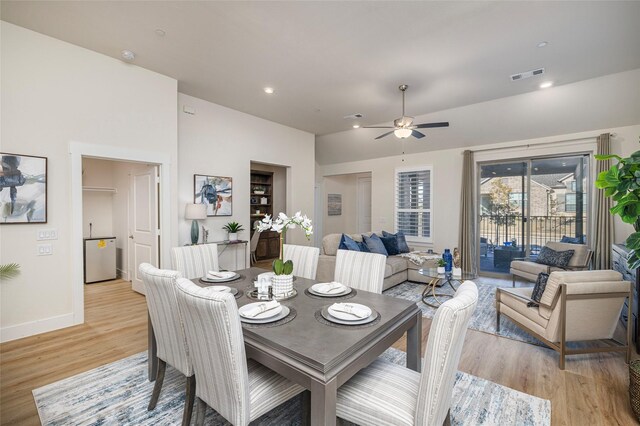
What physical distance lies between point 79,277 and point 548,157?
25.1 ft

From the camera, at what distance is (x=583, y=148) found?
195 inches

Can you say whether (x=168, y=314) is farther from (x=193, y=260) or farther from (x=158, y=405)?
(x=193, y=260)

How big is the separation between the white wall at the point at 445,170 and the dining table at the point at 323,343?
4.99 m

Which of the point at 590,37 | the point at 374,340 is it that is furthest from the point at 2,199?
the point at 590,37

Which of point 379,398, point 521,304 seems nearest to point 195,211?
point 379,398

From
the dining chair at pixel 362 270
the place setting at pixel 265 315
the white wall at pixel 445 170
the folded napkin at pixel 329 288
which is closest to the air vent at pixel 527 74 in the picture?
the white wall at pixel 445 170

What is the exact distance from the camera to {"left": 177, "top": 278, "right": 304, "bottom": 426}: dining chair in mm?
1229

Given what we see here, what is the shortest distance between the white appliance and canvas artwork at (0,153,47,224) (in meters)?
2.29

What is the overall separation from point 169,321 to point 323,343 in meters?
1.01

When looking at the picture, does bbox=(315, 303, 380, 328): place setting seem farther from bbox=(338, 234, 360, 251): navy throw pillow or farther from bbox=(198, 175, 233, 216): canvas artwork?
bbox=(198, 175, 233, 216): canvas artwork

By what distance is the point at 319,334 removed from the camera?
1454 mm

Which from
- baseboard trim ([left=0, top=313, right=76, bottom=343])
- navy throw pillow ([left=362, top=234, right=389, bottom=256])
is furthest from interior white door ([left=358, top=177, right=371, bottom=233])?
baseboard trim ([left=0, top=313, right=76, bottom=343])

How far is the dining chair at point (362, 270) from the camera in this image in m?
2.40

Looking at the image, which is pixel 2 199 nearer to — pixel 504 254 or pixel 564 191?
pixel 504 254
